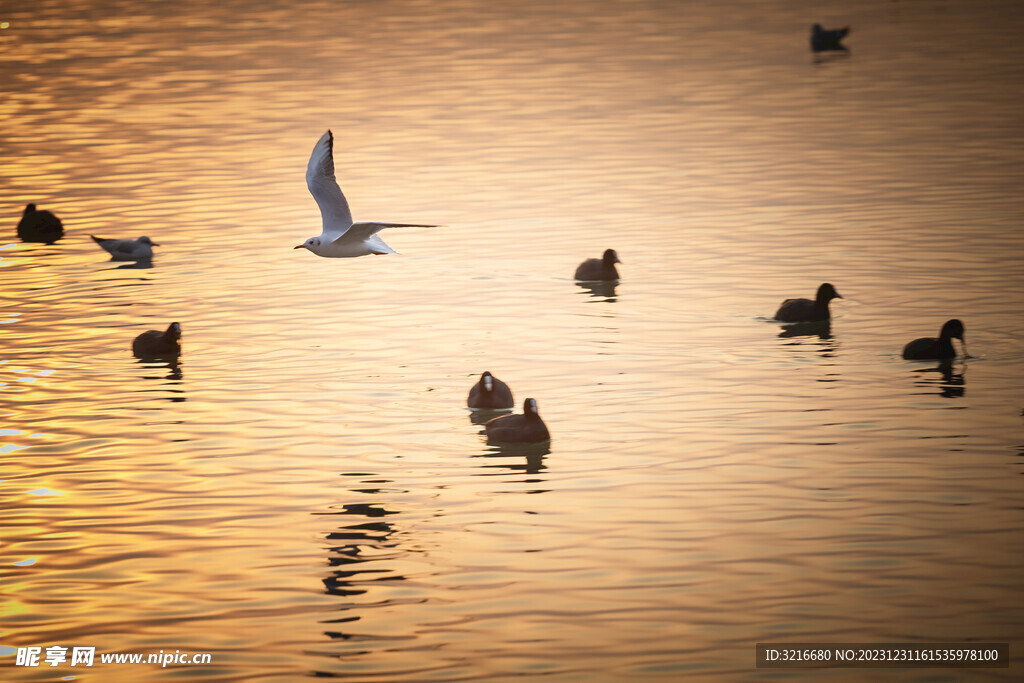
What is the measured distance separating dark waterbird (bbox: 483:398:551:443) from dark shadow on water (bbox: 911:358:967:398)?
496cm

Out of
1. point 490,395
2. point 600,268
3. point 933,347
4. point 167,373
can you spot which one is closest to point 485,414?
point 490,395

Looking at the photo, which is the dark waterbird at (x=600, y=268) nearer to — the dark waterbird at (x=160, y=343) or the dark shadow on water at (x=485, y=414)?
the dark waterbird at (x=160, y=343)

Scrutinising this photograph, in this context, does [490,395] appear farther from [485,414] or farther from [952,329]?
[952,329]

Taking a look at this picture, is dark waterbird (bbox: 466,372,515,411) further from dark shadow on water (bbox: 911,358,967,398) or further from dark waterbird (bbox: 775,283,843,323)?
dark waterbird (bbox: 775,283,843,323)

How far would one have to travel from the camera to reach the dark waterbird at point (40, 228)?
28.7 meters

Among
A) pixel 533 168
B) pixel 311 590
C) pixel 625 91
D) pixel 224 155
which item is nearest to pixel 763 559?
pixel 311 590

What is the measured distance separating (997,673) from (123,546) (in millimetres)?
7586

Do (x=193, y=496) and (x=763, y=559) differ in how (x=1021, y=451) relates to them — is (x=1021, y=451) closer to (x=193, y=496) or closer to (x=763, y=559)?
(x=763, y=559)

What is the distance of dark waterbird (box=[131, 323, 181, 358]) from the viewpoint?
66.2 feet

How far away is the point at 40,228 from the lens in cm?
2886

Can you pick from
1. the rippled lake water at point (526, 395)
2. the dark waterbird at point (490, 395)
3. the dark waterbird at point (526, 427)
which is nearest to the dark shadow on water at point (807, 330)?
the rippled lake water at point (526, 395)

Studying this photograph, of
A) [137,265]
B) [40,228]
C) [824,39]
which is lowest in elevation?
[137,265]

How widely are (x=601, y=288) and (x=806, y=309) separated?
13.6 ft

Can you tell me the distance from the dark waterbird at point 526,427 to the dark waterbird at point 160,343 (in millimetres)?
6051
